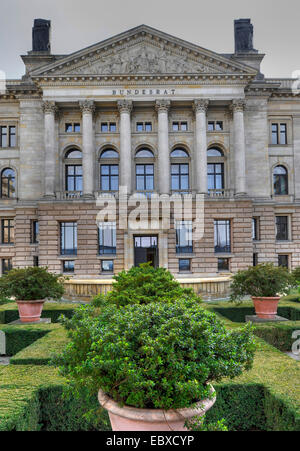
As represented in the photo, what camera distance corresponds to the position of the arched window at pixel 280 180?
3606 cm

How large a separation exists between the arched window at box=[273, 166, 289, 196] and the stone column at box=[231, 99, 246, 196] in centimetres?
593

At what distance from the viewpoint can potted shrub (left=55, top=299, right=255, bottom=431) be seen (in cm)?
404

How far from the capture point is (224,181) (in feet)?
112

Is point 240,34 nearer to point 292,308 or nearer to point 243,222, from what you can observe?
point 243,222

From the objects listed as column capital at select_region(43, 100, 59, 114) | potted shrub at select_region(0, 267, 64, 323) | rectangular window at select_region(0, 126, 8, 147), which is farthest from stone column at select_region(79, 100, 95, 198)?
potted shrub at select_region(0, 267, 64, 323)

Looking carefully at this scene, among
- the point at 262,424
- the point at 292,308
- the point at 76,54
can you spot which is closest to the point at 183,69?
the point at 76,54

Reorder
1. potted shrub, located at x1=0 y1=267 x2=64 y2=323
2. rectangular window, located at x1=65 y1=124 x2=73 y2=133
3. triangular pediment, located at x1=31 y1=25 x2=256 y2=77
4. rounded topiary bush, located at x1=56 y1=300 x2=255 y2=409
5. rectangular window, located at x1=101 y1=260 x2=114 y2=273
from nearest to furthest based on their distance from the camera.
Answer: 1. rounded topiary bush, located at x1=56 y1=300 x2=255 y2=409
2. potted shrub, located at x1=0 y1=267 x2=64 y2=323
3. triangular pediment, located at x1=31 y1=25 x2=256 y2=77
4. rectangular window, located at x1=101 y1=260 x2=114 y2=273
5. rectangular window, located at x1=65 y1=124 x2=73 y2=133

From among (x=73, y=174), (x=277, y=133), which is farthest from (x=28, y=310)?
(x=277, y=133)

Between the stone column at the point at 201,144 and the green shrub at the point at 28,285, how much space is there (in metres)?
20.1

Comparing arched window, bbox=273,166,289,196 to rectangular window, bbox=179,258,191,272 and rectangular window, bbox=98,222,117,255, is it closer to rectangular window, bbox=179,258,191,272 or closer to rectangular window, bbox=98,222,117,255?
rectangular window, bbox=179,258,191,272

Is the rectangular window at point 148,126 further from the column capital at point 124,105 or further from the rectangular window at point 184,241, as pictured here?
the rectangular window at point 184,241

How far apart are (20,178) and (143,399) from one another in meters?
33.1

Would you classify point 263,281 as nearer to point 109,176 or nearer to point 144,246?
point 144,246

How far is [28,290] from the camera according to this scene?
13.9 meters
